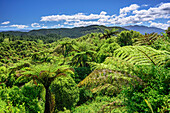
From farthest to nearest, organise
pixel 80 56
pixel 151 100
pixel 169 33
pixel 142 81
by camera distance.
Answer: pixel 80 56 < pixel 169 33 < pixel 142 81 < pixel 151 100

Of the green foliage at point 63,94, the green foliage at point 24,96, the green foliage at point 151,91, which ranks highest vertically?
the green foliage at point 151,91

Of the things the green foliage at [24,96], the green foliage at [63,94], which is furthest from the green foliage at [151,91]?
the green foliage at [63,94]

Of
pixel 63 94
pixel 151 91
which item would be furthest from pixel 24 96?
pixel 151 91

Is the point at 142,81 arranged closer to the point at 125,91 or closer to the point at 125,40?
the point at 125,91

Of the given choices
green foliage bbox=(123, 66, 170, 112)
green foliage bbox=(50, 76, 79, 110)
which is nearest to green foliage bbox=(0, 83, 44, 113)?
green foliage bbox=(50, 76, 79, 110)

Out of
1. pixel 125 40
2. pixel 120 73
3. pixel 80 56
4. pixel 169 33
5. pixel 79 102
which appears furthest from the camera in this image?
pixel 125 40

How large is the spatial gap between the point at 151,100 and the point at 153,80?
308 mm

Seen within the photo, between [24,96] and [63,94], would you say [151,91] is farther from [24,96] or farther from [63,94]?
[63,94]

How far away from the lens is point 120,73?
5.31 feet

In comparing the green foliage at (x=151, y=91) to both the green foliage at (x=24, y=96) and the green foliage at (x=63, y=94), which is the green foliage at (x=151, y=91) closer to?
the green foliage at (x=24, y=96)

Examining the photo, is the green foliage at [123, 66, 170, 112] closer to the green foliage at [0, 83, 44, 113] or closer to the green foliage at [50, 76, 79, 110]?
the green foliage at [0, 83, 44, 113]

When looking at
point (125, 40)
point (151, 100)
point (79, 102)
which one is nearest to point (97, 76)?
point (151, 100)

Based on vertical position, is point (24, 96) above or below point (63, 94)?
above

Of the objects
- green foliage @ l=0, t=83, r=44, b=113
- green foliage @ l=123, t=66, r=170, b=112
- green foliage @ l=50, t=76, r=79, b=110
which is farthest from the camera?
green foliage @ l=50, t=76, r=79, b=110
